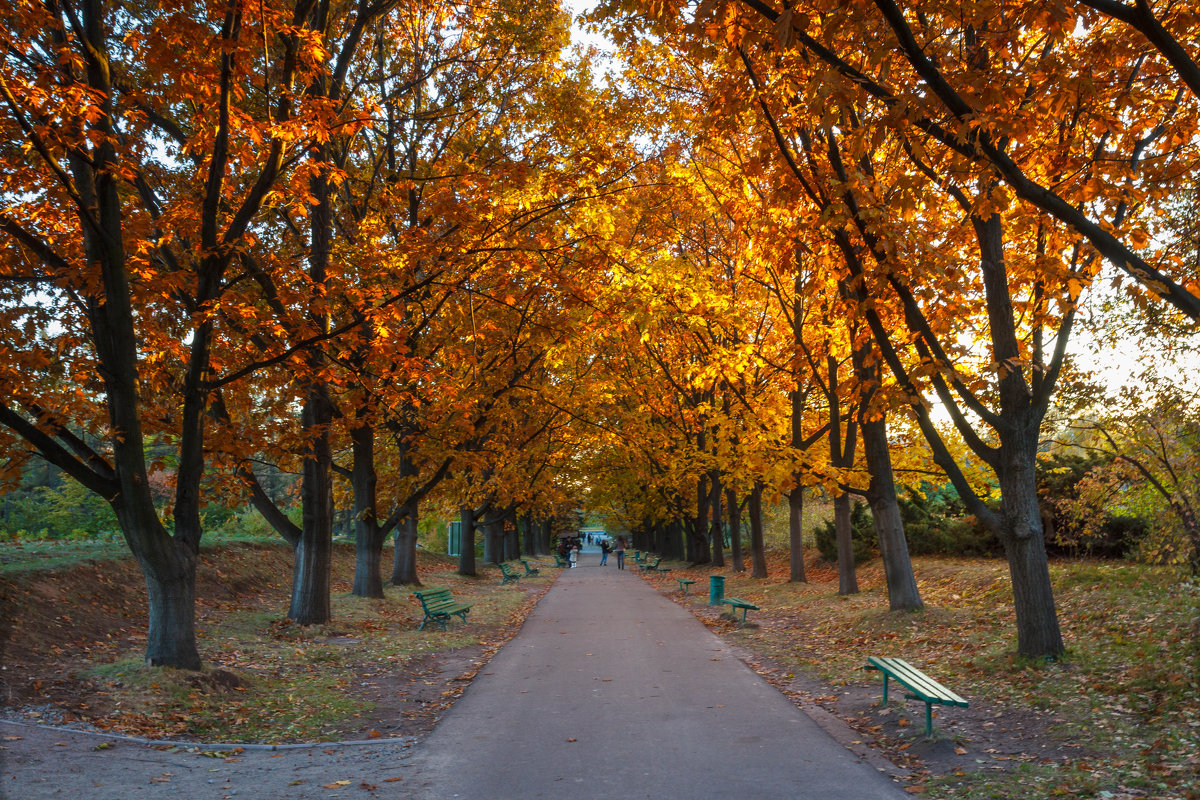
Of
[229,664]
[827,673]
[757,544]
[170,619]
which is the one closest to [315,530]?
[229,664]

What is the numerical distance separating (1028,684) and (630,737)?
13.7ft

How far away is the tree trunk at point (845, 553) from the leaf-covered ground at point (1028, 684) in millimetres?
2772

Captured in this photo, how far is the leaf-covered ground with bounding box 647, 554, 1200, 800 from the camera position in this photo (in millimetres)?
5406

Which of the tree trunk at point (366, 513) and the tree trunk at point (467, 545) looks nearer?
the tree trunk at point (366, 513)

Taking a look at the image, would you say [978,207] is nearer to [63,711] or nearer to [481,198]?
[481,198]

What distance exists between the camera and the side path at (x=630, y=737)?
544 cm

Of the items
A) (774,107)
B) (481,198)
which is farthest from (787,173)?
(481,198)

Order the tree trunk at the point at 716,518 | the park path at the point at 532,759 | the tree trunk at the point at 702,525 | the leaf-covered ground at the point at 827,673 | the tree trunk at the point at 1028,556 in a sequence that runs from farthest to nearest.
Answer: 1. the tree trunk at the point at 702,525
2. the tree trunk at the point at 716,518
3. the tree trunk at the point at 1028,556
4. the leaf-covered ground at the point at 827,673
5. the park path at the point at 532,759

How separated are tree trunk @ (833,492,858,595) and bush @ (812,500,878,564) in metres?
6.04

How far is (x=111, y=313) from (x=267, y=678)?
4545 millimetres

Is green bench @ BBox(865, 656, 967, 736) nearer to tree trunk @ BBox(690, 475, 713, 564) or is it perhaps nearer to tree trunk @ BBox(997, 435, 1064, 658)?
tree trunk @ BBox(997, 435, 1064, 658)

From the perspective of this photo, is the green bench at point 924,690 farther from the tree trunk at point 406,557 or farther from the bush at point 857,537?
the bush at point 857,537

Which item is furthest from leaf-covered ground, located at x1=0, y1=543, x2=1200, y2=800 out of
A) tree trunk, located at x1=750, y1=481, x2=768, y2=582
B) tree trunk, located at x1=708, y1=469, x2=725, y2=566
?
tree trunk, located at x1=708, y1=469, x2=725, y2=566

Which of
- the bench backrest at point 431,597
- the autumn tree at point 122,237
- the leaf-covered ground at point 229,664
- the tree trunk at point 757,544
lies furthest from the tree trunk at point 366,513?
the tree trunk at point 757,544
